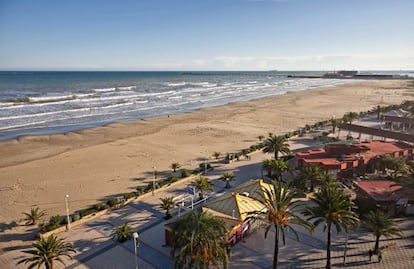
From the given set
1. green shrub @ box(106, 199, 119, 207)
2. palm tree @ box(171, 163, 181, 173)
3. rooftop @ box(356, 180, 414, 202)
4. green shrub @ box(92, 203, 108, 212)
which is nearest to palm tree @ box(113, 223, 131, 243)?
green shrub @ box(92, 203, 108, 212)

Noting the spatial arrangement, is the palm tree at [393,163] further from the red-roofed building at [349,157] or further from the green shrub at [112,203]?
the green shrub at [112,203]

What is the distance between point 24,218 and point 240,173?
62.0ft

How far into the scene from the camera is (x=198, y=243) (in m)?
14.2

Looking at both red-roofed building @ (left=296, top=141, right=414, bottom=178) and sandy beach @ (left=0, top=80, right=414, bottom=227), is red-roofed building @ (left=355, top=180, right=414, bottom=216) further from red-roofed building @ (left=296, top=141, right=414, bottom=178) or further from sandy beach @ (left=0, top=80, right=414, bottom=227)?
sandy beach @ (left=0, top=80, right=414, bottom=227)

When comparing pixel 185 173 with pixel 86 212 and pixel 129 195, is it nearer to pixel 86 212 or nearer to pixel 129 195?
pixel 129 195

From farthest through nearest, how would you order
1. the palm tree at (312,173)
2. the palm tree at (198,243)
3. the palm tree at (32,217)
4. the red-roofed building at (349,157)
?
the red-roofed building at (349,157) < the palm tree at (312,173) < the palm tree at (32,217) < the palm tree at (198,243)

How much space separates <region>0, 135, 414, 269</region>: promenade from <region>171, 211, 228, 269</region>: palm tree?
3.91 metres

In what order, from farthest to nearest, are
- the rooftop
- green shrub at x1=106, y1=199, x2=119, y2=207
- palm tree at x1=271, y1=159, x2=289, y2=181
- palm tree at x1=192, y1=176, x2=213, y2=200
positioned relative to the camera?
1. palm tree at x1=271, y1=159, x2=289, y2=181
2. palm tree at x1=192, y1=176, x2=213, y2=200
3. green shrub at x1=106, y1=199, x2=119, y2=207
4. the rooftop

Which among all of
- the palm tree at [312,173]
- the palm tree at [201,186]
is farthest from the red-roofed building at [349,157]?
A: the palm tree at [201,186]

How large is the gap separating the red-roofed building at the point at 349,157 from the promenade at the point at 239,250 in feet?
26.0

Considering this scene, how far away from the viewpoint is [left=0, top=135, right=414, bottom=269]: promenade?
702 inches

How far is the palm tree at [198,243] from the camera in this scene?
14.1 m

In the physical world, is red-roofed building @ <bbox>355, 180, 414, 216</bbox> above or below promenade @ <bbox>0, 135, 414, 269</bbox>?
Answer: above

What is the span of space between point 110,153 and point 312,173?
2463 cm
